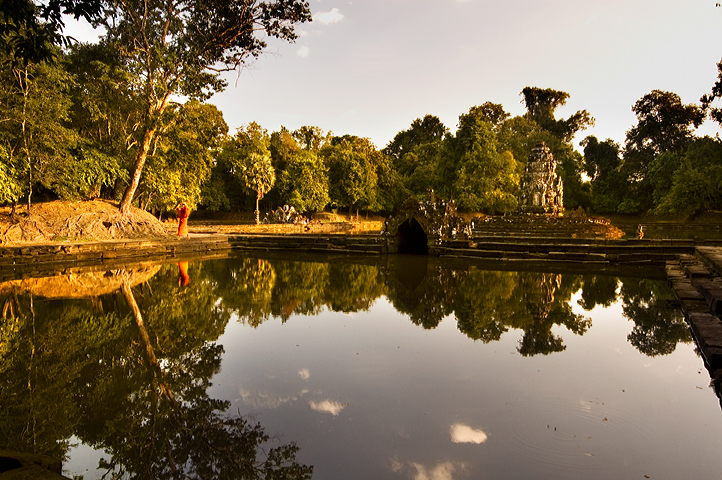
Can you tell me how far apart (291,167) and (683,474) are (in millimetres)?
40580

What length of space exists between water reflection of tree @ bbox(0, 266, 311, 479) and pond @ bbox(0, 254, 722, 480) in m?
0.02

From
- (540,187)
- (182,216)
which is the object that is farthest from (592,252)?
(182,216)

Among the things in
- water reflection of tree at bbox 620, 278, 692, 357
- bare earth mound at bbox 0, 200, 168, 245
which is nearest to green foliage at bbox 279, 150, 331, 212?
bare earth mound at bbox 0, 200, 168, 245


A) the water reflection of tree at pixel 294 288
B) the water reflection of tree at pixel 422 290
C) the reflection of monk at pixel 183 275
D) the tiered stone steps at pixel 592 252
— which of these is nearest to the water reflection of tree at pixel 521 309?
the water reflection of tree at pixel 422 290

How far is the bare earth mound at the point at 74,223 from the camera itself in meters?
15.1

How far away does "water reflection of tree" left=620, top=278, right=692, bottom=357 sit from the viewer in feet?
15.4

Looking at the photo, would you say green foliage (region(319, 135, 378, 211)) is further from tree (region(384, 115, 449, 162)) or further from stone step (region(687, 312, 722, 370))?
stone step (region(687, 312, 722, 370))

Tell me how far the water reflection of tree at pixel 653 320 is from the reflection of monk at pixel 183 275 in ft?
25.6

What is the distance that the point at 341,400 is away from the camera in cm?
329

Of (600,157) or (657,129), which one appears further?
(600,157)

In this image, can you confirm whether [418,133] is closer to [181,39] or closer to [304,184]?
[304,184]

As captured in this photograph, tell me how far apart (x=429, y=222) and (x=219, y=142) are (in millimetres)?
22856

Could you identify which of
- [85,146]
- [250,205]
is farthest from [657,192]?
[85,146]

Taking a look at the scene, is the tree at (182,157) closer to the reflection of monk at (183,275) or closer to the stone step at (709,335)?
→ the reflection of monk at (183,275)
